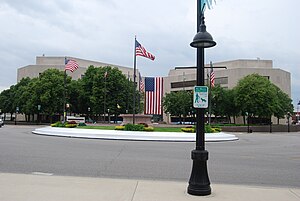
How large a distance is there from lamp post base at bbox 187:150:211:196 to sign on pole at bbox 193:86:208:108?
3.31 feet

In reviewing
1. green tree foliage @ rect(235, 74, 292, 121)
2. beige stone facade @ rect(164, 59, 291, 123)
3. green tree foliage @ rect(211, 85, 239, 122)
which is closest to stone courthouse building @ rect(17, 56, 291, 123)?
beige stone facade @ rect(164, 59, 291, 123)

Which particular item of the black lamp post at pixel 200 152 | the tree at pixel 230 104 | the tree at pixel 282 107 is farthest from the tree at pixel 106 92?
the black lamp post at pixel 200 152

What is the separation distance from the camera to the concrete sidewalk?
640 cm

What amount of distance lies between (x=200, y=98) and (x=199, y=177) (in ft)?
5.64

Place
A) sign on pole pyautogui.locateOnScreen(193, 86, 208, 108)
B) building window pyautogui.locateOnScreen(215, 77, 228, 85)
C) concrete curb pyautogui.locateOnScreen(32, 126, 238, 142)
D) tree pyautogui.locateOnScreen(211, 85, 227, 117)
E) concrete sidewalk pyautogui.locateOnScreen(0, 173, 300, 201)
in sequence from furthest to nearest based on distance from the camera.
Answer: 1. building window pyautogui.locateOnScreen(215, 77, 228, 85)
2. tree pyautogui.locateOnScreen(211, 85, 227, 117)
3. concrete curb pyautogui.locateOnScreen(32, 126, 238, 142)
4. sign on pole pyautogui.locateOnScreen(193, 86, 208, 108)
5. concrete sidewalk pyautogui.locateOnScreen(0, 173, 300, 201)

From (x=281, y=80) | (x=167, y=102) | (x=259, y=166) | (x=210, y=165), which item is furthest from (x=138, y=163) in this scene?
(x=281, y=80)

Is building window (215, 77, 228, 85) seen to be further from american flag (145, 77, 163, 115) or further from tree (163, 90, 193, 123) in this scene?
american flag (145, 77, 163, 115)

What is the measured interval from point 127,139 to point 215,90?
46900 mm

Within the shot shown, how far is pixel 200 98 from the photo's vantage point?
22.5 ft

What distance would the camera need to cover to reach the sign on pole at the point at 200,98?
22.3 feet

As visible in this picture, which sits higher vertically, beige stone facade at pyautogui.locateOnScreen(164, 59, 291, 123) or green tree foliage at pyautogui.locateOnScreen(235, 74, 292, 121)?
beige stone facade at pyautogui.locateOnScreen(164, 59, 291, 123)

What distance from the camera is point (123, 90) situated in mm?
69500

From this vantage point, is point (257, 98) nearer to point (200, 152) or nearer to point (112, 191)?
point (200, 152)

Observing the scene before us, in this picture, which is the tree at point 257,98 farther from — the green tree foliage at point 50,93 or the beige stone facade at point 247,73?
the green tree foliage at point 50,93
